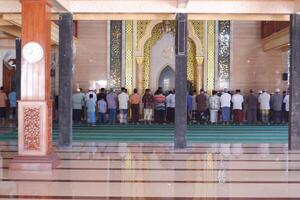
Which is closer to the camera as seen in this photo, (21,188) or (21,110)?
(21,188)

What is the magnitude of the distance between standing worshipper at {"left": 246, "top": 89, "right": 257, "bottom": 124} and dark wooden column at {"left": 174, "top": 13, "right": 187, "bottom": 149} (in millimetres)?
5216

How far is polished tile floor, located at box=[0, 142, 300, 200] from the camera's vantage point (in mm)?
5133

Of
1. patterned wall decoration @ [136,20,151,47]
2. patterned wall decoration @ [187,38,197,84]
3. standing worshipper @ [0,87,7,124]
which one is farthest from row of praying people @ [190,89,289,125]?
standing worshipper @ [0,87,7,124]

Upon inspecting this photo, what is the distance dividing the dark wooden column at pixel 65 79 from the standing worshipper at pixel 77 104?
4.68 metres

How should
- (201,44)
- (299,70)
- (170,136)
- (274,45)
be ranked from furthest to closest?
(201,44) < (274,45) < (170,136) < (299,70)

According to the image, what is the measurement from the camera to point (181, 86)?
880cm

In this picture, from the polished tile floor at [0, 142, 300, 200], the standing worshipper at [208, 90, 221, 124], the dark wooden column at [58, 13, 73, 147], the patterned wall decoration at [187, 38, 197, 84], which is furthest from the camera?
the patterned wall decoration at [187, 38, 197, 84]

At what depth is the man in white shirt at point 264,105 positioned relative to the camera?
44.6ft

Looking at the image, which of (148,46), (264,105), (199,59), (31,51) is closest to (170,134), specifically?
(264,105)

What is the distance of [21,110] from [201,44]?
898 cm

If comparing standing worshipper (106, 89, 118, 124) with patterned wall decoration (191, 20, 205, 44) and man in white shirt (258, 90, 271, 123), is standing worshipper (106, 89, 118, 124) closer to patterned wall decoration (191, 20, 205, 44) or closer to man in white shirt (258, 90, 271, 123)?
patterned wall decoration (191, 20, 205, 44)

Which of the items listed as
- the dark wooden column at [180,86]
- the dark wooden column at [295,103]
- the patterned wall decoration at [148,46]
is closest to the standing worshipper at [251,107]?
the patterned wall decoration at [148,46]

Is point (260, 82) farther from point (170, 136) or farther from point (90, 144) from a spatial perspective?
point (90, 144)

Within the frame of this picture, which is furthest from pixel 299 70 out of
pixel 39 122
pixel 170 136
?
pixel 39 122
